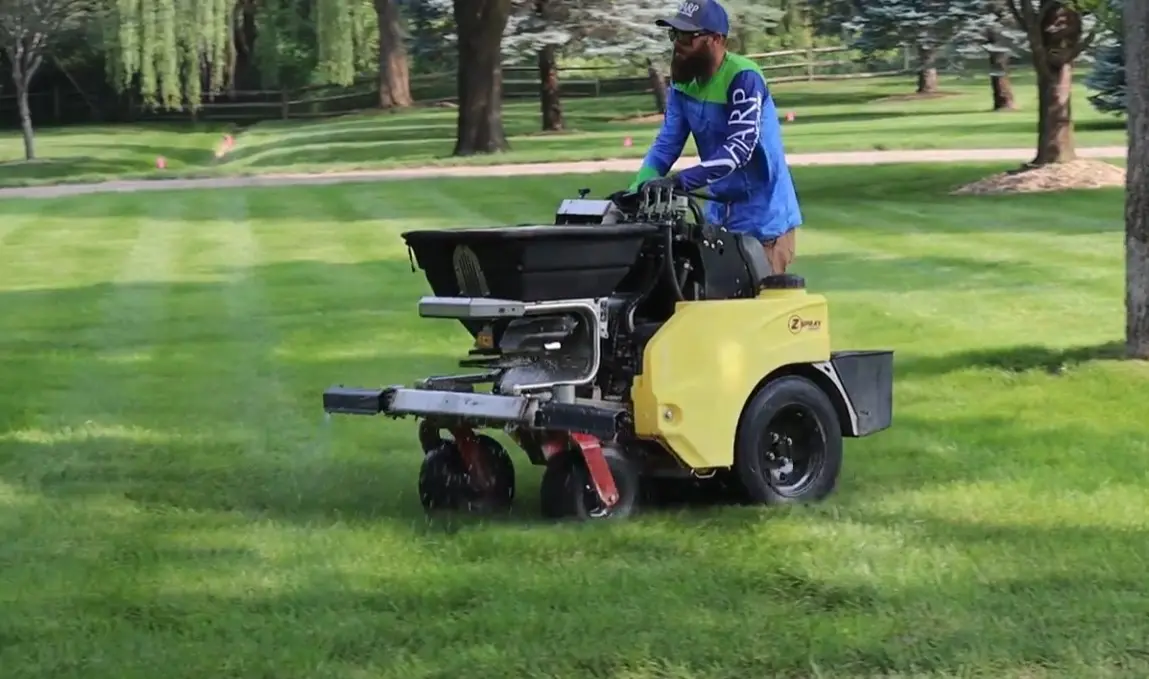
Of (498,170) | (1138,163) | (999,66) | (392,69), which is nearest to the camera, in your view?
(1138,163)

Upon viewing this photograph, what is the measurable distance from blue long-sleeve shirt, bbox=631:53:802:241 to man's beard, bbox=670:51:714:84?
49mm

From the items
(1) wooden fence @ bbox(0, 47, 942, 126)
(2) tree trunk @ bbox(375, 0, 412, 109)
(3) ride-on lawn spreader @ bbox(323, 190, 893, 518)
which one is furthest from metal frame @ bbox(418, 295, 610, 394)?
(1) wooden fence @ bbox(0, 47, 942, 126)

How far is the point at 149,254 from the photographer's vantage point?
1891 centimetres

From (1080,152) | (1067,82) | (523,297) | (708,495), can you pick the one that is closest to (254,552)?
(523,297)

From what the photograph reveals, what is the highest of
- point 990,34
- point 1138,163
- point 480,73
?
point 990,34

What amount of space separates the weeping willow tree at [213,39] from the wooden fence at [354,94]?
1583mm

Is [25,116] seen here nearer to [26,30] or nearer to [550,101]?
[26,30]

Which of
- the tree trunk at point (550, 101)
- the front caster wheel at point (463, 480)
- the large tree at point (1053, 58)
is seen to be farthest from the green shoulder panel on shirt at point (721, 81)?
the tree trunk at point (550, 101)

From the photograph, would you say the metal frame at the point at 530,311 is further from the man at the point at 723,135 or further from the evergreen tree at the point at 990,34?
the evergreen tree at the point at 990,34

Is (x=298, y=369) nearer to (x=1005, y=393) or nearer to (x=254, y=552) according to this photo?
(x=1005, y=393)

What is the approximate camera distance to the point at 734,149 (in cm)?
682

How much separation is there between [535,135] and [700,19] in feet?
122

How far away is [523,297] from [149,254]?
13309 mm

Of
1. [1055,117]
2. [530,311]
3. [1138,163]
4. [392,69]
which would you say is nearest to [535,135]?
[392,69]
